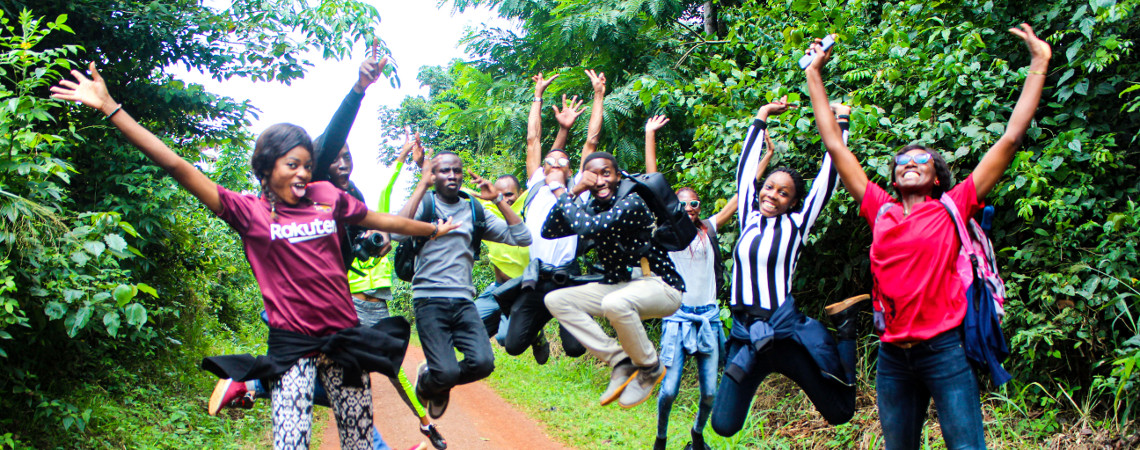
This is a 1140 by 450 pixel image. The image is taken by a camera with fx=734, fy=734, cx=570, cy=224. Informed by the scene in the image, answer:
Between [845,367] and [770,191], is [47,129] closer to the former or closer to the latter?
[770,191]

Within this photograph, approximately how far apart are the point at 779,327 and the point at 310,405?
2.44 meters

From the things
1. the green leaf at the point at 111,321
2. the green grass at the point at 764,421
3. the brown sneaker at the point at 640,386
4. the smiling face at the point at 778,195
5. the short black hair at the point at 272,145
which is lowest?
the green grass at the point at 764,421

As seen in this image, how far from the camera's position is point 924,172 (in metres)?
3.50

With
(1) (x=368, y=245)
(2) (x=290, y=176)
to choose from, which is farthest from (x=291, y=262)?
(1) (x=368, y=245)

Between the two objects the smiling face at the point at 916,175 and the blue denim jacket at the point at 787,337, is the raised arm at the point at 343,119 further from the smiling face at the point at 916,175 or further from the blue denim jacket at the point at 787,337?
the smiling face at the point at 916,175

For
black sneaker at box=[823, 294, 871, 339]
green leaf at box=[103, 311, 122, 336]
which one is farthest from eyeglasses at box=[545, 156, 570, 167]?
green leaf at box=[103, 311, 122, 336]

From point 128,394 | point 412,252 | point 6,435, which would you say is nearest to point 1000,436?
point 412,252

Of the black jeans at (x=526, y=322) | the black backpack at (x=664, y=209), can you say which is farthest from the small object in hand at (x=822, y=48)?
the black jeans at (x=526, y=322)

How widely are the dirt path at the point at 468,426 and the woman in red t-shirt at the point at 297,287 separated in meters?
4.33

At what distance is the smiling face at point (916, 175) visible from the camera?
3.50 metres

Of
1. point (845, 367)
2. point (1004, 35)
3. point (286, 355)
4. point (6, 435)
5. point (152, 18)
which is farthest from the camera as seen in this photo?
point (152, 18)

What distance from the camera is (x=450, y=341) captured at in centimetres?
497

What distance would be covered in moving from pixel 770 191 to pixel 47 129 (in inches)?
237

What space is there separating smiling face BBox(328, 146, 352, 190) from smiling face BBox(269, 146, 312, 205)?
139cm
